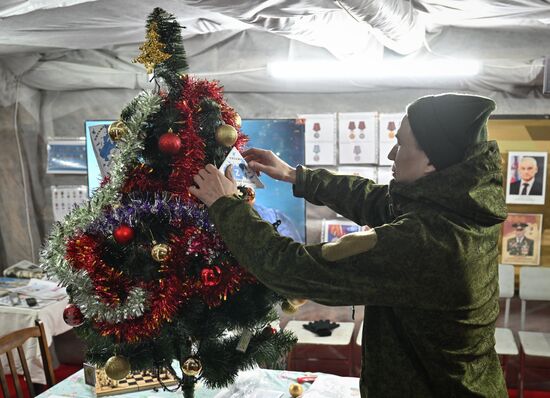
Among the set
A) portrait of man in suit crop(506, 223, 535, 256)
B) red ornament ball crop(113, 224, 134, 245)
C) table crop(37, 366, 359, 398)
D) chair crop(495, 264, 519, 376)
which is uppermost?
red ornament ball crop(113, 224, 134, 245)

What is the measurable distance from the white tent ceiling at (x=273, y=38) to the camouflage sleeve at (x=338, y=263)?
4.15ft

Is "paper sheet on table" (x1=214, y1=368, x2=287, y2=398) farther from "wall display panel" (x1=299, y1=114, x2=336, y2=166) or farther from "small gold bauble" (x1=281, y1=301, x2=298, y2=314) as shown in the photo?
"wall display panel" (x1=299, y1=114, x2=336, y2=166)

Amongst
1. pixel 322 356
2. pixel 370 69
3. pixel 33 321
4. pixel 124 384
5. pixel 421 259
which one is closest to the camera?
pixel 421 259

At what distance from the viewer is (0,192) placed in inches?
188

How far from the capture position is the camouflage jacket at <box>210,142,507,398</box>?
1259 mm

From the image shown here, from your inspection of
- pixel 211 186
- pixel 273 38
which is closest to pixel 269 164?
pixel 211 186

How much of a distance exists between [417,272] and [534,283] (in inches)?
124

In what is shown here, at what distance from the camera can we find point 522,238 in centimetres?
404

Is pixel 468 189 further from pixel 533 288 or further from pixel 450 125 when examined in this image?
pixel 533 288

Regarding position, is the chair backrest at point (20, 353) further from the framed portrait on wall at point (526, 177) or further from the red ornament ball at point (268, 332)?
the framed portrait on wall at point (526, 177)

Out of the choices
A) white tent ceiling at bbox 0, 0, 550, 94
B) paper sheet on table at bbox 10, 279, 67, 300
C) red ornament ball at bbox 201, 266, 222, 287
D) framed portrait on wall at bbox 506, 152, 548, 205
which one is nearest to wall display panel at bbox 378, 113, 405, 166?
white tent ceiling at bbox 0, 0, 550, 94

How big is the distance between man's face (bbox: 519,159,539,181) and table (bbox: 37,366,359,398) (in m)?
2.51

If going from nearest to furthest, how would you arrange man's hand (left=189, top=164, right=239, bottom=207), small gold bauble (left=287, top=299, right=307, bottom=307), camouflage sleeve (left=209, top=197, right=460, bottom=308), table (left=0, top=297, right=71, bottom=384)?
camouflage sleeve (left=209, top=197, right=460, bottom=308) → man's hand (left=189, top=164, right=239, bottom=207) → small gold bauble (left=287, top=299, right=307, bottom=307) → table (left=0, top=297, right=71, bottom=384)

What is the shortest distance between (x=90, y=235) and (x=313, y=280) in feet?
1.90
